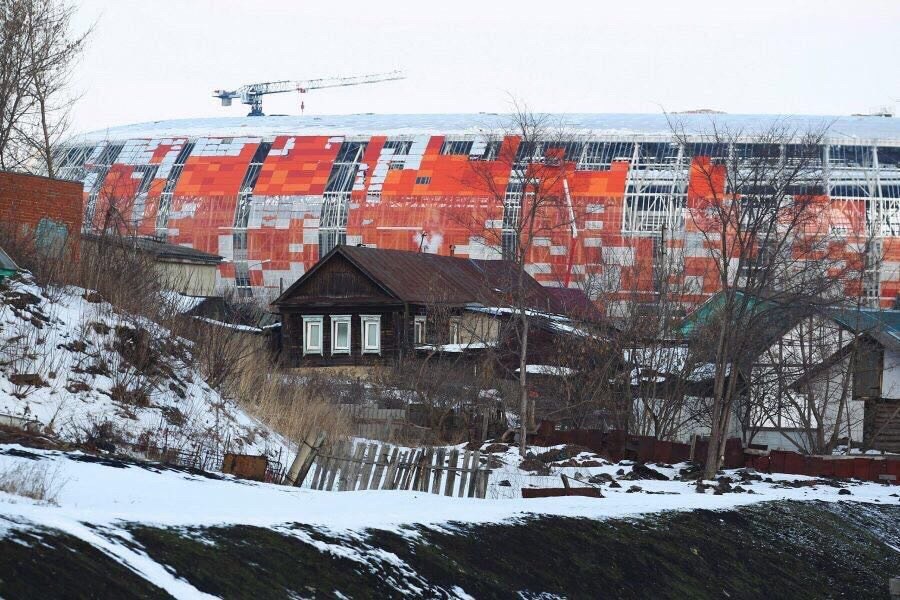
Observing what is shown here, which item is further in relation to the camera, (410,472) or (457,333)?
(457,333)

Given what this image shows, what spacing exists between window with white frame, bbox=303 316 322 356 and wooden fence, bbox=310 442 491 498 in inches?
1501

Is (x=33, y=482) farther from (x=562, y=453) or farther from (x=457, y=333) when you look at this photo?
(x=457, y=333)

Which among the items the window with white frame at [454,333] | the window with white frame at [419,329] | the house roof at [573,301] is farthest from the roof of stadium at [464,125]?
the window with white frame at [454,333]

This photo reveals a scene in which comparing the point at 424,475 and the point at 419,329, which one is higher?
the point at 419,329

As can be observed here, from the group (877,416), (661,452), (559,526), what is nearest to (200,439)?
(559,526)

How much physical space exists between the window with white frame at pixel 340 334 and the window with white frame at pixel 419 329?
264 centimetres

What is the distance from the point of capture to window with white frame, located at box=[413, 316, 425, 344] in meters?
55.9

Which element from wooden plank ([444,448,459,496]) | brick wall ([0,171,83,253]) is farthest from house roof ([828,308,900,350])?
wooden plank ([444,448,459,496])

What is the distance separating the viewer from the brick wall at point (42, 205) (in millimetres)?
28531

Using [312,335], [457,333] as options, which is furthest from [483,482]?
[312,335]

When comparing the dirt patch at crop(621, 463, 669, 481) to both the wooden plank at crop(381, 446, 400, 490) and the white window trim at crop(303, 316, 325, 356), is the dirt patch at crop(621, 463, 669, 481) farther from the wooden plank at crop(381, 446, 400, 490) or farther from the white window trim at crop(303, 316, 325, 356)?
the white window trim at crop(303, 316, 325, 356)

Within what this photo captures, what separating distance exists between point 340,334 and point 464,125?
3242 centimetres

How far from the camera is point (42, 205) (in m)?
29.2

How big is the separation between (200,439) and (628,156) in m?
60.6
